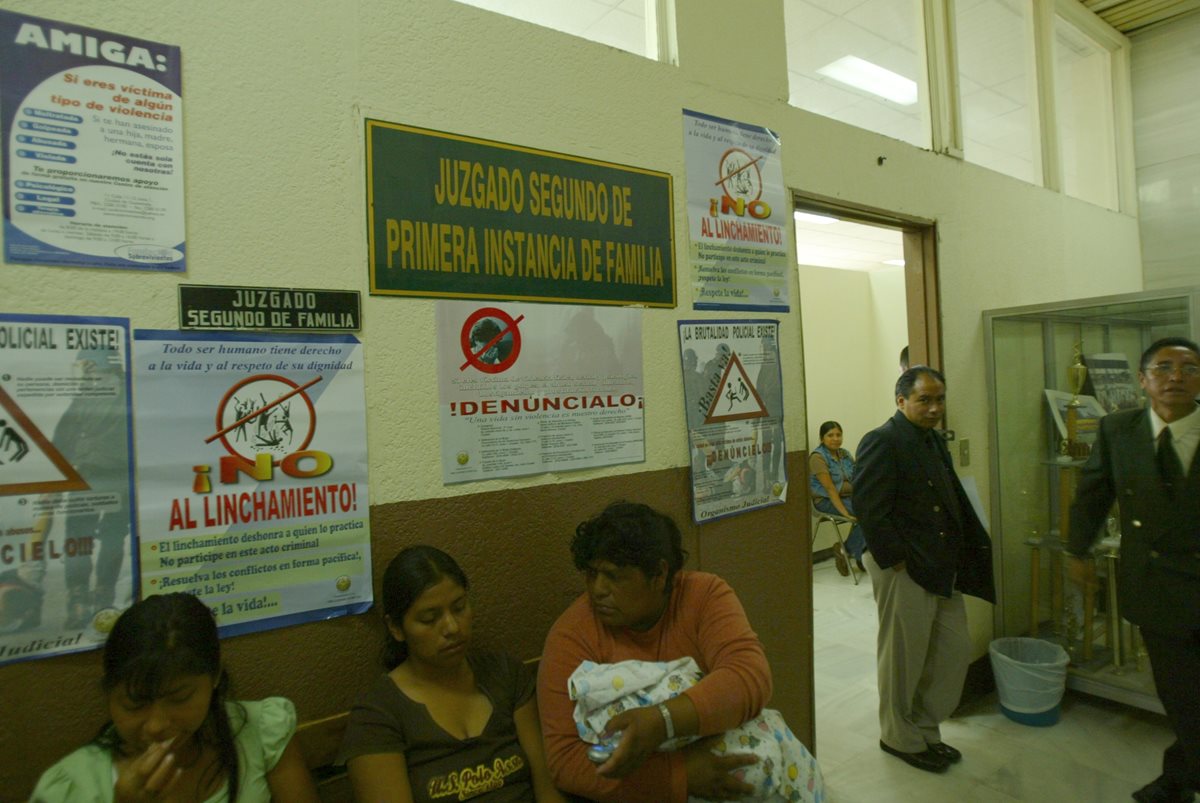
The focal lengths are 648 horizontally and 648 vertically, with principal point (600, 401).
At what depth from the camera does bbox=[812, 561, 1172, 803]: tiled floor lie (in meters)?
2.46

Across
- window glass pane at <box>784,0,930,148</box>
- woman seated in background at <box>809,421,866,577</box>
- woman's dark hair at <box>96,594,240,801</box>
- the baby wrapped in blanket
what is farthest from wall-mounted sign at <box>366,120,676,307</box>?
woman seated in background at <box>809,421,866,577</box>

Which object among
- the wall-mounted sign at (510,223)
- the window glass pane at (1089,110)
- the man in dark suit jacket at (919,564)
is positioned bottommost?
the man in dark suit jacket at (919,564)

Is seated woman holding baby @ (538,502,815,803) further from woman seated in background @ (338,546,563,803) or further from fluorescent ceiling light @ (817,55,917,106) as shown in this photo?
fluorescent ceiling light @ (817,55,917,106)

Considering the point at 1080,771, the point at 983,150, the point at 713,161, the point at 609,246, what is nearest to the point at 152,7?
the point at 609,246

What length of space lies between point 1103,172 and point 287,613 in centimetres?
544

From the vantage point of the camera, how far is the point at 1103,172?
4383 millimetres

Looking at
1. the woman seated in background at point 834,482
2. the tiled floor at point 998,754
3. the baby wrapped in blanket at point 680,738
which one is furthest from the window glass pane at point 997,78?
the baby wrapped in blanket at point 680,738

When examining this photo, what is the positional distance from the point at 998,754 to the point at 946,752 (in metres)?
0.25

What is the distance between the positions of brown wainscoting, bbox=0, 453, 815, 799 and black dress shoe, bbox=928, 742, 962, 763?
0.67 m

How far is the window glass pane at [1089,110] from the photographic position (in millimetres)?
4320

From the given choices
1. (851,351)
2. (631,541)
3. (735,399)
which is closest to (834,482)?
(851,351)

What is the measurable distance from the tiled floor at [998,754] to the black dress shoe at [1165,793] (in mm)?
90

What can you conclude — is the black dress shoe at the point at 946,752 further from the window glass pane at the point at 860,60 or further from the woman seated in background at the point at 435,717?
the window glass pane at the point at 860,60

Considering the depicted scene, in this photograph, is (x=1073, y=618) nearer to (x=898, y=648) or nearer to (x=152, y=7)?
(x=898, y=648)
